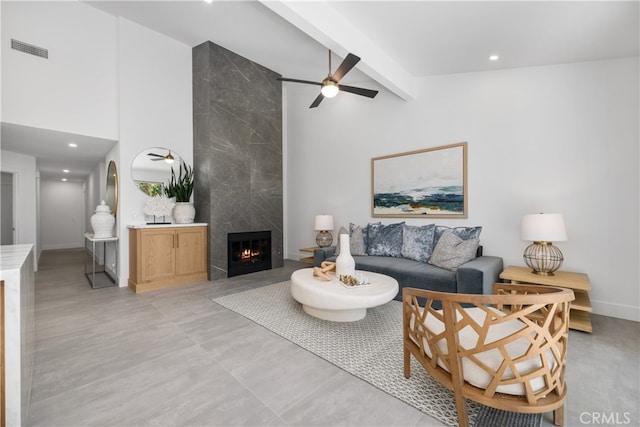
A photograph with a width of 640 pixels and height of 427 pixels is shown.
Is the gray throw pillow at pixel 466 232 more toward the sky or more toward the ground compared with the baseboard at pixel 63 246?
more toward the sky

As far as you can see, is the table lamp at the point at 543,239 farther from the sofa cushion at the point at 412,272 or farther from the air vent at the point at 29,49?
the air vent at the point at 29,49

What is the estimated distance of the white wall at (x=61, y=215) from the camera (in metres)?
9.19

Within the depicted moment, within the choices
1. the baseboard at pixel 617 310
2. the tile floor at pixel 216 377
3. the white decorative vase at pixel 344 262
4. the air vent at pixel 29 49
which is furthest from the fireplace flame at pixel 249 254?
the baseboard at pixel 617 310

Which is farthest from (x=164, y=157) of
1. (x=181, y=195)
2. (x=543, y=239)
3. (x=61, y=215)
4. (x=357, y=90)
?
(x=61, y=215)

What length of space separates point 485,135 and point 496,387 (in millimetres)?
3359

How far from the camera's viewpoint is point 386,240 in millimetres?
4352

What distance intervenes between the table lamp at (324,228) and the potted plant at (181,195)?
2151mm

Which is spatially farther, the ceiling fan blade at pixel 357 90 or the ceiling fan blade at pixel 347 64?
the ceiling fan blade at pixel 357 90

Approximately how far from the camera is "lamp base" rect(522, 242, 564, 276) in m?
2.97

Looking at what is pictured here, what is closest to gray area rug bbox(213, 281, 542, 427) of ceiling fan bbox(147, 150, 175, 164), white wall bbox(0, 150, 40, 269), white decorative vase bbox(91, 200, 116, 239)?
white decorative vase bbox(91, 200, 116, 239)

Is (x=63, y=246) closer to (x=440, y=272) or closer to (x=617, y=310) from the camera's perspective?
(x=440, y=272)

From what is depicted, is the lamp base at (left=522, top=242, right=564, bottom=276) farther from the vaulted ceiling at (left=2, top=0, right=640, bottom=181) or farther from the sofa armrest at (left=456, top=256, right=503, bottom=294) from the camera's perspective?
the vaulted ceiling at (left=2, top=0, right=640, bottom=181)

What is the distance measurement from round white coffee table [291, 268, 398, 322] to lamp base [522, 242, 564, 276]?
155 centimetres

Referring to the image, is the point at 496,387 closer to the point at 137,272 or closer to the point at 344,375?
the point at 344,375
